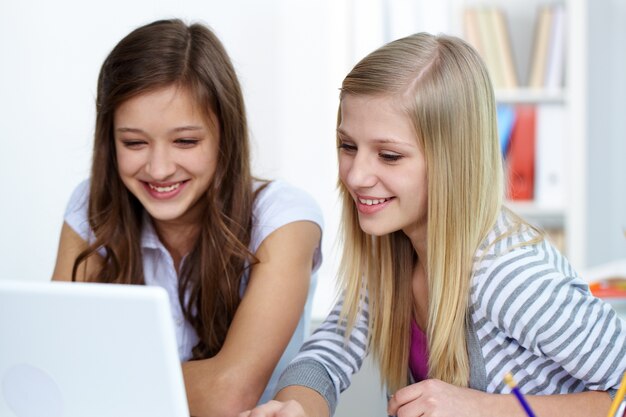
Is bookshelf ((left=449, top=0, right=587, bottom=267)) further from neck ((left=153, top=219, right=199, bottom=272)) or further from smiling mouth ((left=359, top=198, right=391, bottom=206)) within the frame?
smiling mouth ((left=359, top=198, right=391, bottom=206))

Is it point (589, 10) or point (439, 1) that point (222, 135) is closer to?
point (439, 1)

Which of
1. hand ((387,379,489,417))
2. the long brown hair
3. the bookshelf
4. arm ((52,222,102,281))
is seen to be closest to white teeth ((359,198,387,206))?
hand ((387,379,489,417))

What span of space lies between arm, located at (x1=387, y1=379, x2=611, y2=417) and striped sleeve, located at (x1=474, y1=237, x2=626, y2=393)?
30 millimetres

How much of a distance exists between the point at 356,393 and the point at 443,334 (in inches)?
9.1

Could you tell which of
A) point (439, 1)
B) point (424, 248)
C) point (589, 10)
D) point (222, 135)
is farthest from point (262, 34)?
point (424, 248)

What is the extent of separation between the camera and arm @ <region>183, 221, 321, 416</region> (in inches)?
54.3

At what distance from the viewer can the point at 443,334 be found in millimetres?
1214

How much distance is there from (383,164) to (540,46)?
86.9 inches

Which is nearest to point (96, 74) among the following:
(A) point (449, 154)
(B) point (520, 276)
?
(A) point (449, 154)

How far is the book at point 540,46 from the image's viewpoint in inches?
127

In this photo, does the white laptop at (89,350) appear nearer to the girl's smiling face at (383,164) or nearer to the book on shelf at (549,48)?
the girl's smiling face at (383,164)

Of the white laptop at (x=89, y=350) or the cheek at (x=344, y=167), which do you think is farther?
the cheek at (x=344, y=167)

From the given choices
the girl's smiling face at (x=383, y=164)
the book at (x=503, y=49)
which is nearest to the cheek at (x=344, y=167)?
the girl's smiling face at (x=383, y=164)

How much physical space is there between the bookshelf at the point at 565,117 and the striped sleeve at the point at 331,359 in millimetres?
1880
